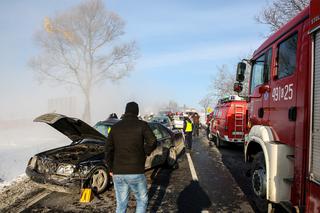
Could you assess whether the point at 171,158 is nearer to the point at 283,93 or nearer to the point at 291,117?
the point at 283,93

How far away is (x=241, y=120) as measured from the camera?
523 inches

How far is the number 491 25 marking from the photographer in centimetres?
427

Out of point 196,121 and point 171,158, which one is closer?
point 171,158

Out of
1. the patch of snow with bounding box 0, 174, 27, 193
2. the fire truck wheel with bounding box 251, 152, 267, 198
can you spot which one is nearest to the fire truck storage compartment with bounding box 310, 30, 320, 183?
the fire truck wheel with bounding box 251, 152, 267, 198

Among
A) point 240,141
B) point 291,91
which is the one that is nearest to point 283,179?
point 291,91

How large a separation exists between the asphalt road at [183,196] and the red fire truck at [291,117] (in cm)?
108

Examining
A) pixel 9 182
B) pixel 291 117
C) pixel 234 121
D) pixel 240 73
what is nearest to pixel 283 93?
pixel 291 117

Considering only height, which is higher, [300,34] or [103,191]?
[300,34]

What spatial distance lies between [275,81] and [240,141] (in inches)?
336

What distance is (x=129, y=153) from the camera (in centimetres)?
383

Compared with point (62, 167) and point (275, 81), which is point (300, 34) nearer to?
point (275, 81)

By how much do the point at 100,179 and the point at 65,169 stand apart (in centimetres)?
77

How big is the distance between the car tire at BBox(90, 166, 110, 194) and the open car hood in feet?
4.44

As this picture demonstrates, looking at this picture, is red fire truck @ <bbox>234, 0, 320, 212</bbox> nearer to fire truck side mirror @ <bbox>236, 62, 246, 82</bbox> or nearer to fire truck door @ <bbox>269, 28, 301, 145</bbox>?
fire truck door @ <bbox>269, 28, 301, 145</bbox>
